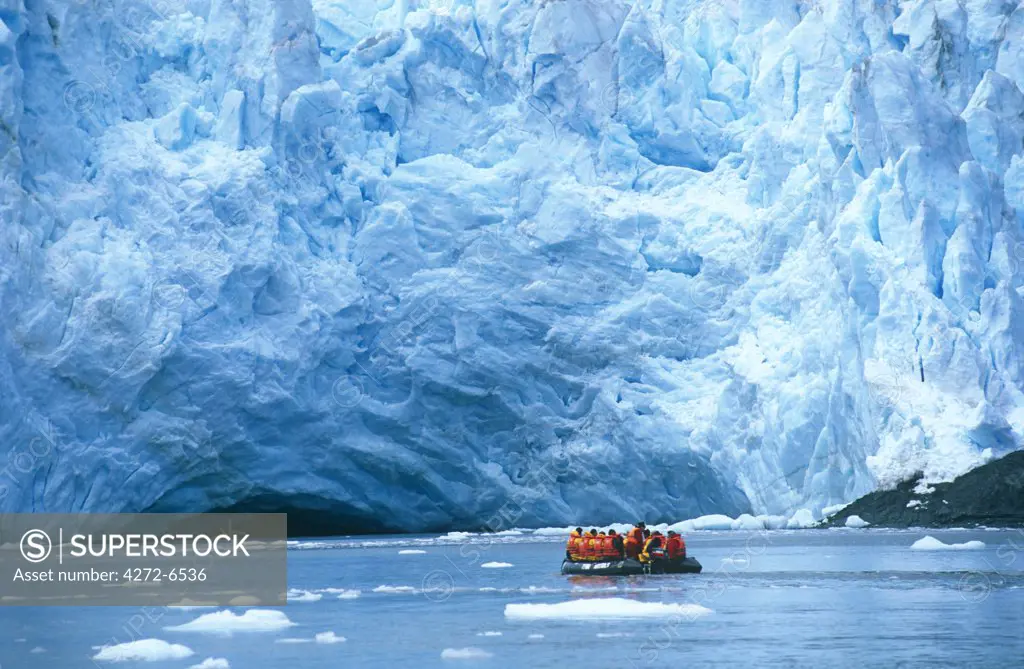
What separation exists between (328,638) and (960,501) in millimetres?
19418

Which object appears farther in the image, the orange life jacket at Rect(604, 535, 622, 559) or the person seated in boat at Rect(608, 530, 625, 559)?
the person seated in boat at Rect(608, 530, 625, 559)

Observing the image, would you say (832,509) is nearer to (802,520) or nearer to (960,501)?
(802,520)

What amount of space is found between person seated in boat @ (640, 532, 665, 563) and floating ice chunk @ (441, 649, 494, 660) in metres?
9.66

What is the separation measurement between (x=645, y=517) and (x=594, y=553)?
1304cm

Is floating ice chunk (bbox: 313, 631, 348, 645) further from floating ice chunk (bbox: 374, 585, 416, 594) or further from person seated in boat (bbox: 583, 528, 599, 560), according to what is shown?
person seated in boat (bbox: 583, 528, 599, 560)

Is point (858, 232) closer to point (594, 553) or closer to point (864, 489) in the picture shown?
point (864, 489)

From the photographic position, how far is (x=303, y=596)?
19.8 metres

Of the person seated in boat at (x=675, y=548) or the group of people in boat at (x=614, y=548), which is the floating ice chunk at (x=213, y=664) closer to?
the group of people in boat at (x=614, y=548)

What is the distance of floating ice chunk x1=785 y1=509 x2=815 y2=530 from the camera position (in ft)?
103

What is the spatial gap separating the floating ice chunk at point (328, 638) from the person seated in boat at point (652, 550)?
28.6 feet

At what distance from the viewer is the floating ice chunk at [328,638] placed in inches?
566

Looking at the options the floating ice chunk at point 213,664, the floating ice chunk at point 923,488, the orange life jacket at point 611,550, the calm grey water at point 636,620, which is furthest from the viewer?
the floating ice chunk at point 923,488

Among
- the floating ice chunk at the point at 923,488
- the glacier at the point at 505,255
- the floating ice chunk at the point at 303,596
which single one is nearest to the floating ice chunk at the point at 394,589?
the floating ice chunk at the point at 303,596

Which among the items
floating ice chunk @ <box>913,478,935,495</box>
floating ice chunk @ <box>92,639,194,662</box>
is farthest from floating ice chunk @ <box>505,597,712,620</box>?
floating ice chunk @ <box>913,478,935,495</box>
